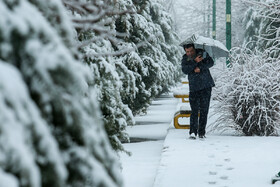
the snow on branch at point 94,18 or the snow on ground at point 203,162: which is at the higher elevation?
the snow on branch at point 94,18

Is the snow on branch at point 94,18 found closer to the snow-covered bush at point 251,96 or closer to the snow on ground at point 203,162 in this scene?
the snow on ground at point 203,162

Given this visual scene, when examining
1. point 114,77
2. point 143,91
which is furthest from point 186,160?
point 143,91

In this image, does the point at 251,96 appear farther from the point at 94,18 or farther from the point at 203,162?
the point at 94,18

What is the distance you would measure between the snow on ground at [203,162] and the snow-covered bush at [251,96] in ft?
1.17

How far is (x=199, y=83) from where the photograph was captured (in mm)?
8320

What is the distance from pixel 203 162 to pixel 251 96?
8.15 ft

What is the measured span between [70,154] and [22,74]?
0.87 feet

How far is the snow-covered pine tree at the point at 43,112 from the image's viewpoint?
4.52ft

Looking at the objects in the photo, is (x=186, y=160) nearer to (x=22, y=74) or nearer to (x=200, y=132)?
(x=200, y=132)

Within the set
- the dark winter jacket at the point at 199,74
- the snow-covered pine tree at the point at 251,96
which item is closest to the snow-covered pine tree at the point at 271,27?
the snow-covered pine tree at the point at 251,96

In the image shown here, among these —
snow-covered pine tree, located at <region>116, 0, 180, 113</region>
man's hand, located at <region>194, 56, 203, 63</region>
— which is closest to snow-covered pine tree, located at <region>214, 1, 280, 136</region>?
man's hand, located at <region>194, 56, 203, 63</region>

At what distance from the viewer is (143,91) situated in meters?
13.3

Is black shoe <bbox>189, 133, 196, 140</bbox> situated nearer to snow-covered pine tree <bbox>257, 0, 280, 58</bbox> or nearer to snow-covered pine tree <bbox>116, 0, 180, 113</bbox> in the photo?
snow-covered pine tree <bbox>257, 0, 280, 58</bbox>

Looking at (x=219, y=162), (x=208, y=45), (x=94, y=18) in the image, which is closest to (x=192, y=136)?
(x=219, y=162)
